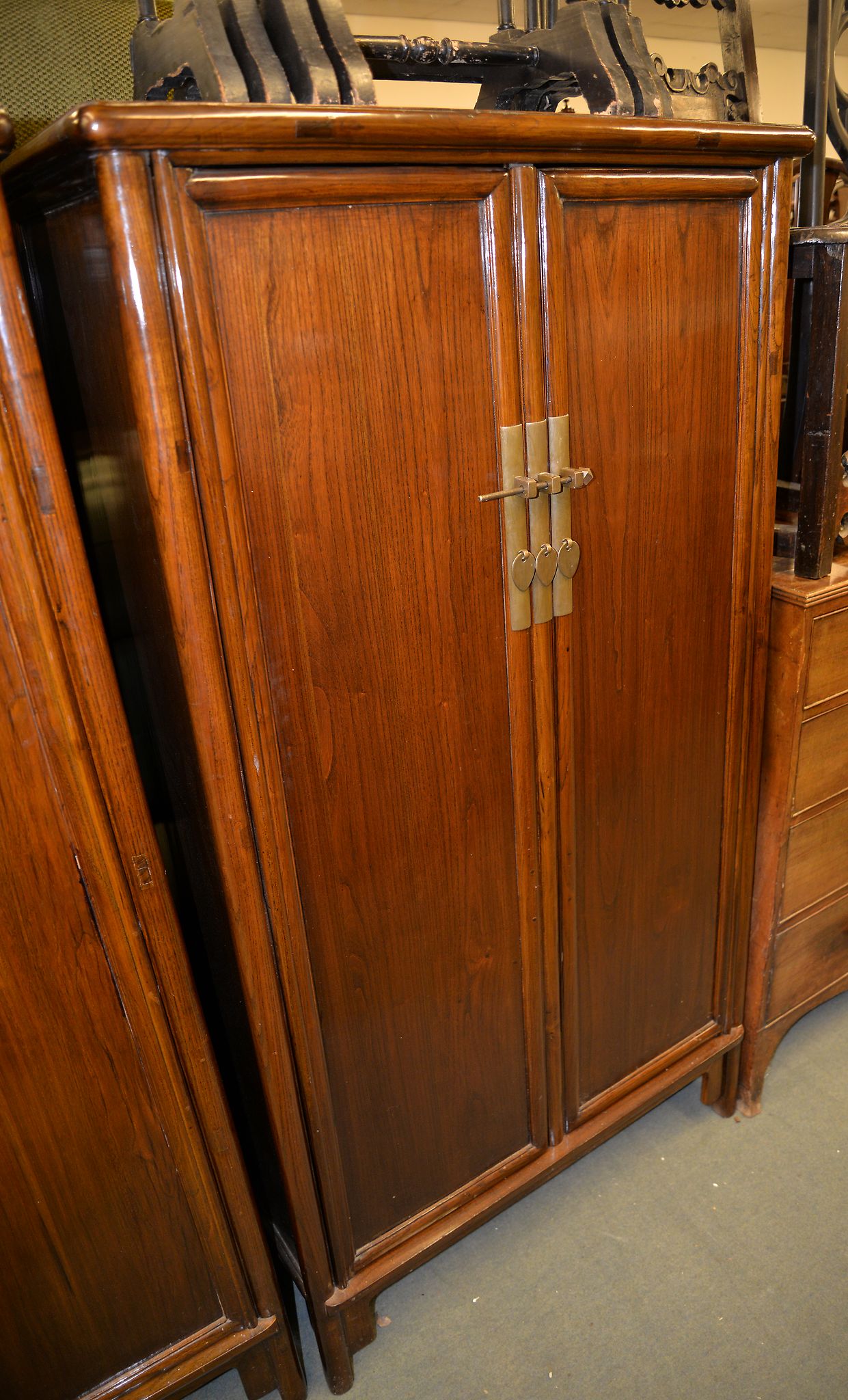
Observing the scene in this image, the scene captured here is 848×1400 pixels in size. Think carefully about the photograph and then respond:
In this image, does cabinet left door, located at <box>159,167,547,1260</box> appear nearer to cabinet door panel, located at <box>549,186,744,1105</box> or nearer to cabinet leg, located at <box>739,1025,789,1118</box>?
cabinet door panel, located at <box>549,186,744,1105</box>

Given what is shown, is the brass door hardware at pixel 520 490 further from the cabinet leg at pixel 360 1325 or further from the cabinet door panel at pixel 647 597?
the cabinet leg at pixel 360 1325

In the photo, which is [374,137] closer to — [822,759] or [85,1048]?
[85,1048]

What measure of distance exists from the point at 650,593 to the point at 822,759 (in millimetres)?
574

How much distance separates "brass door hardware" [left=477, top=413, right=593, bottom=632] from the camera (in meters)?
1.14

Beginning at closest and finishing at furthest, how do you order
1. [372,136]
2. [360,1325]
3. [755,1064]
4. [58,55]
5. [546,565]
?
[372,136], [546,565], [58,55], [360,1325], [755,1064]

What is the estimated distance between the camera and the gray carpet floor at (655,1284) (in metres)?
1.43

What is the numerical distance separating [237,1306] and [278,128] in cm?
149

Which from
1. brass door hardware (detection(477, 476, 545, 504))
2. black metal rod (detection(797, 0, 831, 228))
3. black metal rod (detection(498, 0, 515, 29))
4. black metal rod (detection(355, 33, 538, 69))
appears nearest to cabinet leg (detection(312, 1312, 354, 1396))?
brass door hardware (detection(477, 476, 545, 504))

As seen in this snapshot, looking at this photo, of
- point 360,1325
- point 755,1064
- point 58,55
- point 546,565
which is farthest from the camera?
point 755,1064

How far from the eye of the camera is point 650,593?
1.34 metres

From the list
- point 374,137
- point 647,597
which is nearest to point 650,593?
point 647,597

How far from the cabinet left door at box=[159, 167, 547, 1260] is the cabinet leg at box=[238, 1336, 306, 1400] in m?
0.16

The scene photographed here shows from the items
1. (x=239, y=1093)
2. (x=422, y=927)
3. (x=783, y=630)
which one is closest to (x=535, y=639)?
(x=422, y=927)

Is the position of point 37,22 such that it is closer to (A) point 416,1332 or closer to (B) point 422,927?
(B) point 422,927
